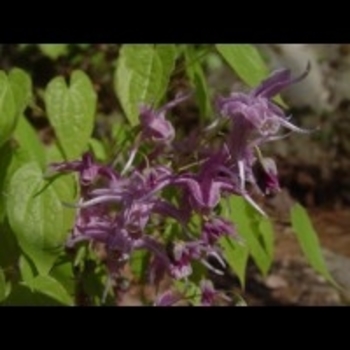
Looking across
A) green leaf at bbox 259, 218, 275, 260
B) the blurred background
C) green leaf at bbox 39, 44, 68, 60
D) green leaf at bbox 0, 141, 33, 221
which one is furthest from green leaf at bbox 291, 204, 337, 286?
green leaf at bbox 39, 44, 68, 60

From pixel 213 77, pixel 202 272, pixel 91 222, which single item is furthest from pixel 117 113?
pixel 91 222

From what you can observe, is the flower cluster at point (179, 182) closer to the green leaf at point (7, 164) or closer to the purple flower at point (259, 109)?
the purple flower at point (259, 109)

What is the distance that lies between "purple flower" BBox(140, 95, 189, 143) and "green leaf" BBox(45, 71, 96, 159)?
128 millimetres

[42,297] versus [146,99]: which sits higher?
[146,99]

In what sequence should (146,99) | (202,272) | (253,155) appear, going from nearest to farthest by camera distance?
(253,155)
(146,99)
(202,272)

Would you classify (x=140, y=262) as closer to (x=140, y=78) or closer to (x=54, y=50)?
(x=140, y=78)

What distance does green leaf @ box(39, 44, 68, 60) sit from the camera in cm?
442

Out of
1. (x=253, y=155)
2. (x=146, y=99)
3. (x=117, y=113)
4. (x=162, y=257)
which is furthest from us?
(x=117, y=113)

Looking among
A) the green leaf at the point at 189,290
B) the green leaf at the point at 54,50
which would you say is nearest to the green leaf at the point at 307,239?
the green leaf at the point at 189,290

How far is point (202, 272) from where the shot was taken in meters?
1.34

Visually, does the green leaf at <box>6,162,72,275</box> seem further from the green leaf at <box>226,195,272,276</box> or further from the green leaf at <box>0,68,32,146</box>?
the green leaf at <box>226,195,272,276</box>

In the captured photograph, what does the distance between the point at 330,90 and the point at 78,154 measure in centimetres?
350

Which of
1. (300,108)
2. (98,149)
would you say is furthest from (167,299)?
(300,108)
